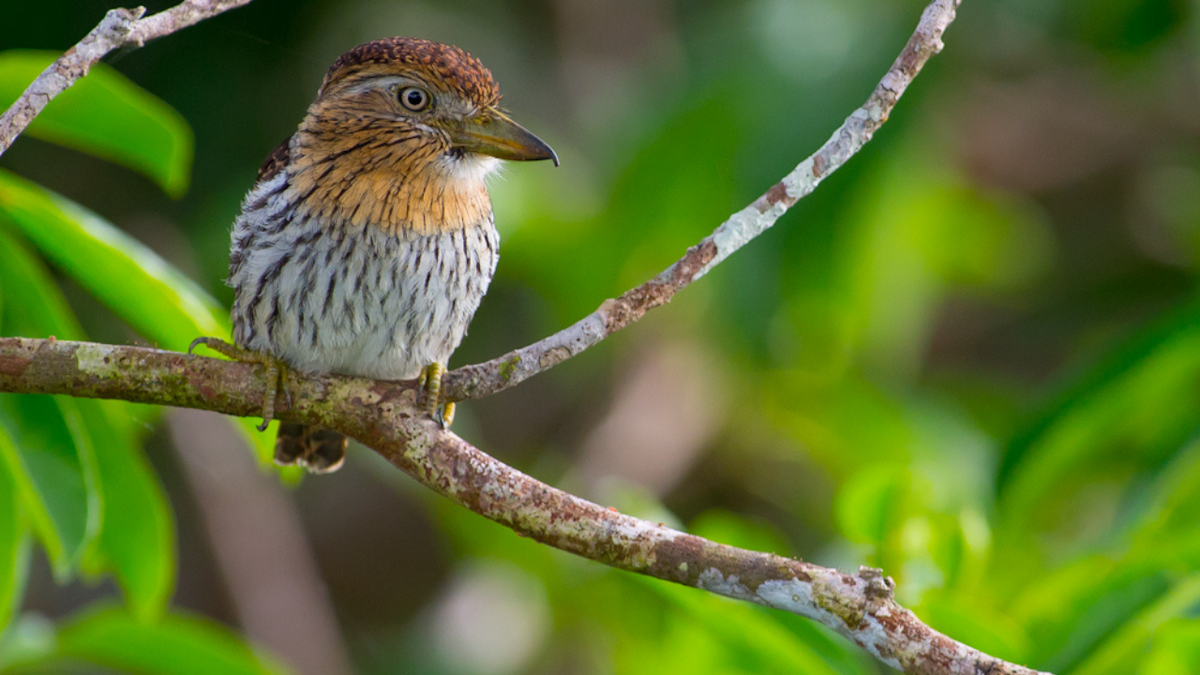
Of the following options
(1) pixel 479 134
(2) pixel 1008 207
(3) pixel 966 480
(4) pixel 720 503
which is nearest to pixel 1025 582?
(3) pixel 966 480

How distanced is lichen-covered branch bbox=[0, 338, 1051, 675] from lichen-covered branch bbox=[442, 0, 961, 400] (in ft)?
0.37

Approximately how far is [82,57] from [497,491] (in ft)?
2.59

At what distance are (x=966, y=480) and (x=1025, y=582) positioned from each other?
126 cm

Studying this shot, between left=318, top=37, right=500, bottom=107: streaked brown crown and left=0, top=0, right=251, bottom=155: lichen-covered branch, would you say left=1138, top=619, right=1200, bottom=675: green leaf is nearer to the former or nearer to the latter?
left=318, top=37, right=500, bottom=107: streaked brown crown

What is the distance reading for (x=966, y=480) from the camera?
154 inches

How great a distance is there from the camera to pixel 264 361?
2.12 m

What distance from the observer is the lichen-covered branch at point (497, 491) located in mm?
1541

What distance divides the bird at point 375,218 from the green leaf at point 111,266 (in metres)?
0.11

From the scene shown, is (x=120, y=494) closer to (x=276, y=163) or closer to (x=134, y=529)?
(x=134, y=529)

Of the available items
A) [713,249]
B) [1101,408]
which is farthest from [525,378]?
[1101,408]

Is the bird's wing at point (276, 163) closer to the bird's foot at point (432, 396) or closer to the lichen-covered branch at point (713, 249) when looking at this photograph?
the bird's foot at point (432, 396)

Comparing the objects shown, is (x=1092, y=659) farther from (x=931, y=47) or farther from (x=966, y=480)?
(x=966, y=480)

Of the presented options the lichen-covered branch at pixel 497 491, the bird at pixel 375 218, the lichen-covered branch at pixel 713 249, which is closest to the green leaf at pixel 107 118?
the bird at pixel 375 218

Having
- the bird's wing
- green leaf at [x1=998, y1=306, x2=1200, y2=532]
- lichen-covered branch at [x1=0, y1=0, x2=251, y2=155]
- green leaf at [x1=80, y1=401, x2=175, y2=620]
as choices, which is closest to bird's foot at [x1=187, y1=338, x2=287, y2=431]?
green leaf at [x1=80, y1=401, x2=175, y2=620]
